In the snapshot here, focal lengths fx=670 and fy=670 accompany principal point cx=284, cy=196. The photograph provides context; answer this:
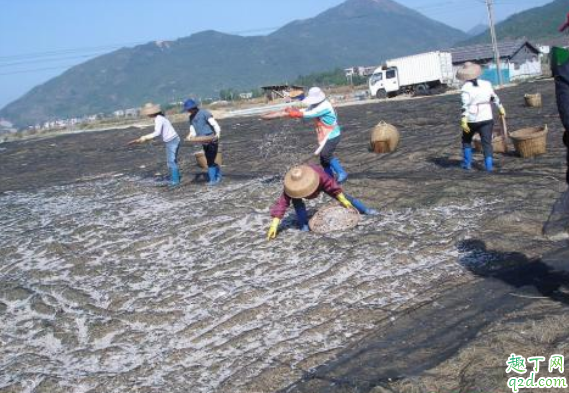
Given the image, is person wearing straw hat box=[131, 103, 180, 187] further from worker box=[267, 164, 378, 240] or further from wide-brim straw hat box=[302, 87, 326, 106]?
worker box=[267, 164, 378, 240]

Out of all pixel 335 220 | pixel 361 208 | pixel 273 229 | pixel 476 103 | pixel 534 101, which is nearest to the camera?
pixel 273 229

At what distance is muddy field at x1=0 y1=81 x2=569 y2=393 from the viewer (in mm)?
5160

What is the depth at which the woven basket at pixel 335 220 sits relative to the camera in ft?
28.1

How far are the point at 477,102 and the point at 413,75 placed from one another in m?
36.1

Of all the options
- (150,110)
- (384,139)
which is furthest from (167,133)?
(384,139)

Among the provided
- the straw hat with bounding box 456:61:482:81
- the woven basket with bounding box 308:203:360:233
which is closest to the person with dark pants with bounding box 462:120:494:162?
the straw hat with bounding box 456:61:482:81

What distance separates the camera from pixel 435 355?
494cm

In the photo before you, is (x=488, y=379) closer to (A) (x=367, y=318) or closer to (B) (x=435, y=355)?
(B) (x=435, y=355)

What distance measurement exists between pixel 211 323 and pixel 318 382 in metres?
1.69

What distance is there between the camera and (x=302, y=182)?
26.2ft

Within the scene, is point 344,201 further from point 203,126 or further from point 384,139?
point 384,139

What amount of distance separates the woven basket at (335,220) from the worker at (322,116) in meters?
1.09

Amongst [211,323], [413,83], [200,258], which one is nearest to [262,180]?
[200,258]

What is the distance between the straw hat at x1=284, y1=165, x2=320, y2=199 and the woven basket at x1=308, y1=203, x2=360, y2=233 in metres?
0.77
